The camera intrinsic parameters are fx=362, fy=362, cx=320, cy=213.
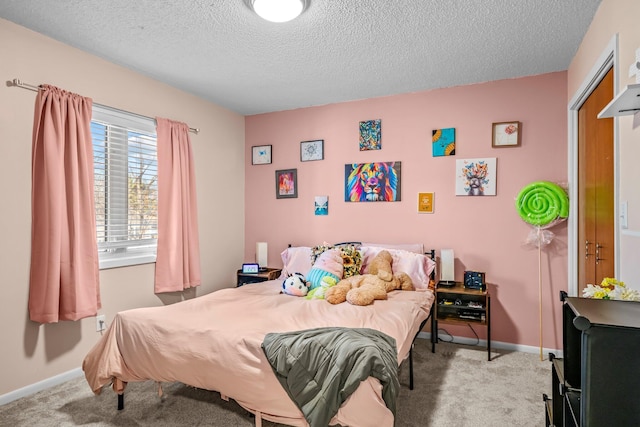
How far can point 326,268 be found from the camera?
3.25 meters

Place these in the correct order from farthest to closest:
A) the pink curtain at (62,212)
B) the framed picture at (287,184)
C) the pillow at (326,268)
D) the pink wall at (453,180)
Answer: the framed picture at (287,184), the pink wall at (453,180), the pillow at (326,268), the pink curtain at (62,212)

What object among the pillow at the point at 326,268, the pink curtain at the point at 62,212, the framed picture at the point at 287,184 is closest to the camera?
the pink curtain at the point at 62,212

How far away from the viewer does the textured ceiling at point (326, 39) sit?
2.29 meters

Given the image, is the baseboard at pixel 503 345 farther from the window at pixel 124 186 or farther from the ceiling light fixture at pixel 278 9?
the ceiling light fixture at pixel 278 9

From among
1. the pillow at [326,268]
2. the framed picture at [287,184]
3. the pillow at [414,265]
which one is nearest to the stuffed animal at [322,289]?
the pillow at [326,268]

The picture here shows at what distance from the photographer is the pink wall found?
10.9ft

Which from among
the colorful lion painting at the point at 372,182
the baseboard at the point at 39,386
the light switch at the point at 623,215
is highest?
the colorful lion painting at the point at 372,182

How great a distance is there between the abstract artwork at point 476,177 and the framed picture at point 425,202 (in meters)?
0.27

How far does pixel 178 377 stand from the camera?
2098 millimetres

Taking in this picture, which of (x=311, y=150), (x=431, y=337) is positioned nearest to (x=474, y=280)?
(x=431, y=337)

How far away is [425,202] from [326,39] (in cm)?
191

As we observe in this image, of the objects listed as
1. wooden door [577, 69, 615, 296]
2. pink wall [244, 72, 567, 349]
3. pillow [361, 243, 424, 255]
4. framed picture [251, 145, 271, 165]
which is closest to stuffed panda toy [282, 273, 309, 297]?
pillow [361, 243, 424, 255]

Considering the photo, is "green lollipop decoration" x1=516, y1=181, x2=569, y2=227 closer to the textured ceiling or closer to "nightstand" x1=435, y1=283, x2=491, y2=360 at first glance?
"nightstand" x1=435, y1=283, x2=491, y2=360

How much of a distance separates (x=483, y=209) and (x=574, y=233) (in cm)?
76
